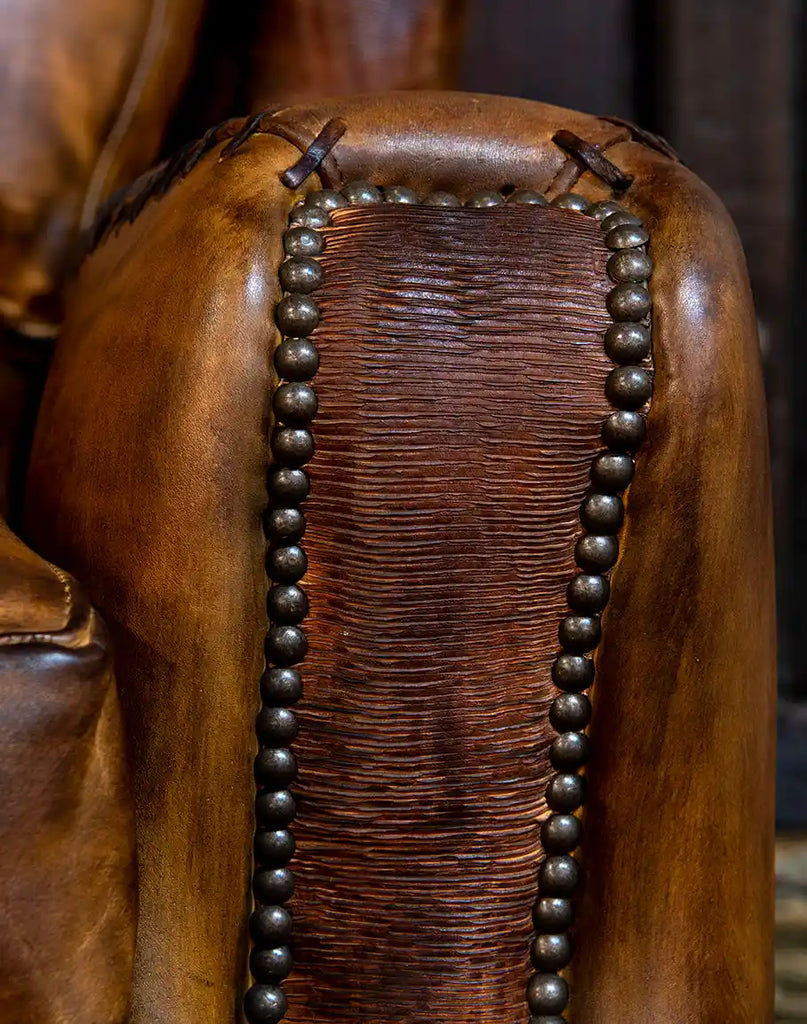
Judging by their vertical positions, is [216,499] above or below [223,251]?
below

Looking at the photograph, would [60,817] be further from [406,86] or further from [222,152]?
[406,86]

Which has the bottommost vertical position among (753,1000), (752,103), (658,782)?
(753,1000)

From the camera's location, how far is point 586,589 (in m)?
0.53

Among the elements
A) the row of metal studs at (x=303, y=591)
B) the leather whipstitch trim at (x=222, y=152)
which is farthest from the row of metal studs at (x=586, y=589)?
the leather whipstitch trim at (x=222, y=152)

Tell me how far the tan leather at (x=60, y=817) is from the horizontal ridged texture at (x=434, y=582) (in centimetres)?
10

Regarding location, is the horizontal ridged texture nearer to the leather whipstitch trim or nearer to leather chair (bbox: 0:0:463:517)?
the leather whipstitch trim

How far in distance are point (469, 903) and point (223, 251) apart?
0.99 feet

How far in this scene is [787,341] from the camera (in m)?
1.36

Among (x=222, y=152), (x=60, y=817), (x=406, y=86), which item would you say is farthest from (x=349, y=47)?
(x=60, y=817)

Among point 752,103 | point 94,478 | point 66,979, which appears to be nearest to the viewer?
point 66,979

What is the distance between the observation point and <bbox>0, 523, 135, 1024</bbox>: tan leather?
16.4 inches

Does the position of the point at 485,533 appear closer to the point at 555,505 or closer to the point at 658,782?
the point at 555,505

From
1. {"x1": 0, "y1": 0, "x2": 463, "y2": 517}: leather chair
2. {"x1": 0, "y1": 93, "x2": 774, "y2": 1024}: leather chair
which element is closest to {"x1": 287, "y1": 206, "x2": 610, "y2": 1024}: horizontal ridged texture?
{"x1": 0, "y1": 93, "x2": 774, "y2": 1024}: leather chair

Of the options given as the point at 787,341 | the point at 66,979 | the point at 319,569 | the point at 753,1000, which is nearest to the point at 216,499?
the point at 319,569
